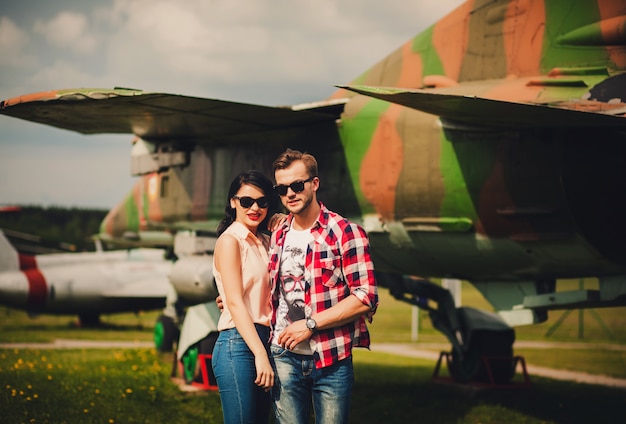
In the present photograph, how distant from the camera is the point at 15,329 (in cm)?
2241

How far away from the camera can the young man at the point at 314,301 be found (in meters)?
3.98

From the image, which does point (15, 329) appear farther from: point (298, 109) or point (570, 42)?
point (570, 42)

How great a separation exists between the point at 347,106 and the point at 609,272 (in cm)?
318

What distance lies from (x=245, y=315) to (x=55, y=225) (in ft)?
108

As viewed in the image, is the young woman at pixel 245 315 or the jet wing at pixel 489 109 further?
the jet wing at pixel 489 109

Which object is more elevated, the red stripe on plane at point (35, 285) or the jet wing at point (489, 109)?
the jet wing at point (489, 109)

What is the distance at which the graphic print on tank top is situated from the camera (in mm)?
4133

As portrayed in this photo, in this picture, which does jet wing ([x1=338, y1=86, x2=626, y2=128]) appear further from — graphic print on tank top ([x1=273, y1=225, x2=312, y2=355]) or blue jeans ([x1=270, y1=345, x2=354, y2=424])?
blue jeans ([x1=270, y1=345, x2=354, y2=424])

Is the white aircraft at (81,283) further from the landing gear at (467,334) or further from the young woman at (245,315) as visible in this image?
the young woman at (245,315)

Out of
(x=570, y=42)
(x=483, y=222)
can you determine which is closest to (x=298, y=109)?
(x=483, y=222)

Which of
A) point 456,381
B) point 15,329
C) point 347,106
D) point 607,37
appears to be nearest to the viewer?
point 607,37

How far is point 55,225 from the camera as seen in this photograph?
1369 inches

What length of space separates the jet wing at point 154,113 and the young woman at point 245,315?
2.20 m

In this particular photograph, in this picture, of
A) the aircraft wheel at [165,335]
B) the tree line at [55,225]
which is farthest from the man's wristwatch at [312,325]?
the tree line at [55,225]
